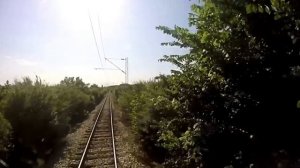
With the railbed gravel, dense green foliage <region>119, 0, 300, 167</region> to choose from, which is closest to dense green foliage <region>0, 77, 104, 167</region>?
the railbed gravel

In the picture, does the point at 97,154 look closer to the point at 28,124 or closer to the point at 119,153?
the point at 119,153

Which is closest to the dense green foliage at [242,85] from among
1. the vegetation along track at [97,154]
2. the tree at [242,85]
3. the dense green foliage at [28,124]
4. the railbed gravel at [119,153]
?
the tree at [242,85]

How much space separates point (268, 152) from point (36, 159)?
12.9m

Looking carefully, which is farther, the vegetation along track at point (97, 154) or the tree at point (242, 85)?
the vegetation along track at point (97, 154)

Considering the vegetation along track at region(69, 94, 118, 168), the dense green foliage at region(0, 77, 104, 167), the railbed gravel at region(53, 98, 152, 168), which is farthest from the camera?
the dense green foliage at region(0, 77, 104, 167)

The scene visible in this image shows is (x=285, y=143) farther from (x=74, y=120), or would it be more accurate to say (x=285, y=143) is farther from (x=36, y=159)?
(x=74, y=120)

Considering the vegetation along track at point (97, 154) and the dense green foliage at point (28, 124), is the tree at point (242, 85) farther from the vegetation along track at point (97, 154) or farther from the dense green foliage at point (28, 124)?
the dense green foliage at point (28, 124)

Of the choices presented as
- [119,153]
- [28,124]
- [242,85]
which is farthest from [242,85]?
[28,124]

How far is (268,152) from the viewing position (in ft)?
16.4

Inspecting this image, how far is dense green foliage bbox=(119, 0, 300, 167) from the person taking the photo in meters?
4.91

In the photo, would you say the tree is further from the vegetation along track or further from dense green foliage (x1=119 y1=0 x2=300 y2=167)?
the vegetation along track

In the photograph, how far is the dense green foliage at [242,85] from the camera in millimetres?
4910

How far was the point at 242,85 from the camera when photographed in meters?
5.46

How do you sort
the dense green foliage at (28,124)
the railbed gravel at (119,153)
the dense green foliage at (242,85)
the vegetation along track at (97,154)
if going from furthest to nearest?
the dense green foliage at (28,124)
the railbed gravel at (119,153)
the vegetation along track at (97,154)
the dense green foliage at (242,85)
